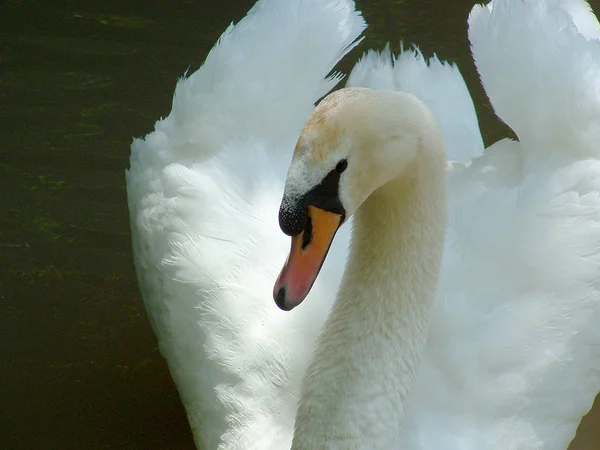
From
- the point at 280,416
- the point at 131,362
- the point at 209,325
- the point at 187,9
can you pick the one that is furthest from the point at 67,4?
the point at 280,416

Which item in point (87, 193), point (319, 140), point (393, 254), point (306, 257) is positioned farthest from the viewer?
point (87, 193)

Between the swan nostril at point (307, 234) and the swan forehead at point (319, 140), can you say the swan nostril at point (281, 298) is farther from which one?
the swan forehead at point (319, 140)

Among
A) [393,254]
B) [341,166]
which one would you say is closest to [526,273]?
[393,254]

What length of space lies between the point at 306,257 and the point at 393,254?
20.1 inches

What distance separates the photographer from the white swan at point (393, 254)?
3285mm

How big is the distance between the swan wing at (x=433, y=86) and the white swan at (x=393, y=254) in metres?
0.01

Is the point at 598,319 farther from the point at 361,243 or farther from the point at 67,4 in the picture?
the point at 67,4

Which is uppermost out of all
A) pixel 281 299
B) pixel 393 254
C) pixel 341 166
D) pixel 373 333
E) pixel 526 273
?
pixel 341 166

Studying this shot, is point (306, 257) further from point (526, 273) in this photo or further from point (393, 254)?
point (526, 273)

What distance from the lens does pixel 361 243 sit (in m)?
3.19

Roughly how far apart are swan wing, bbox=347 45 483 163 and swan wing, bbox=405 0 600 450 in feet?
1.29

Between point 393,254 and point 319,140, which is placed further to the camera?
point 393,254

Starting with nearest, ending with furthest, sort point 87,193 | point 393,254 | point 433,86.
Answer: point 393,254 < point 433,86 < point 87,193

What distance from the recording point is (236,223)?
13.8 feet
